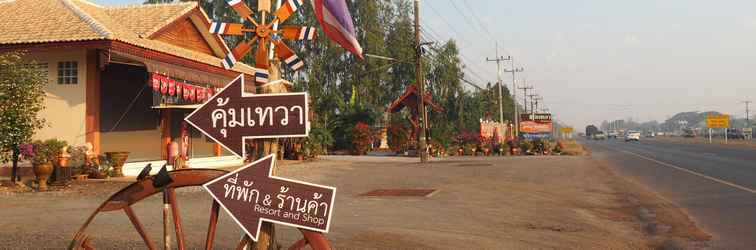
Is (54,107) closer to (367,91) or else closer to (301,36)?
(301,36)

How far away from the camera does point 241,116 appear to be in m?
4.05

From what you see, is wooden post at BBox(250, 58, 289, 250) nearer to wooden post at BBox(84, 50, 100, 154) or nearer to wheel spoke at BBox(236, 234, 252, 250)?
wheel spoke at BBox(236, 234, 252, 250)

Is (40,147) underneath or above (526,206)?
above

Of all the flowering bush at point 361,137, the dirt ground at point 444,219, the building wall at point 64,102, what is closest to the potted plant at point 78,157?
the building wall at point 64,102

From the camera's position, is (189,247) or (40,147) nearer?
(189,247)

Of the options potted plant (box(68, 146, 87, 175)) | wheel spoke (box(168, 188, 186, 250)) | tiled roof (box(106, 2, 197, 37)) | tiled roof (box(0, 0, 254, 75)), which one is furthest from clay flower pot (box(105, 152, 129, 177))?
wheel spoke (box(168, 188, 186, 250))

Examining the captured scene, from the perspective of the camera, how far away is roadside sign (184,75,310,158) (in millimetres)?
3984

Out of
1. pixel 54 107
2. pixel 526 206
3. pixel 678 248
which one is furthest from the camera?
pixel 54 107

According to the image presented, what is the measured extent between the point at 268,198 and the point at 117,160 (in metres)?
15.1

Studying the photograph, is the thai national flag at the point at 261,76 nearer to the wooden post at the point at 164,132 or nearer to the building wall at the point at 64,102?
the building wall at the point at 64,102

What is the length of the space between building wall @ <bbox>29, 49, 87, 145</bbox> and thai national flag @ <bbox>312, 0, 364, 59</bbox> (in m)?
14.5

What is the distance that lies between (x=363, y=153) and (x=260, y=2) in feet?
99.9

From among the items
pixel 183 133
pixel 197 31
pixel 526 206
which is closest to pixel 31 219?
pixel 526 206

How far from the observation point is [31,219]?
362 inches
